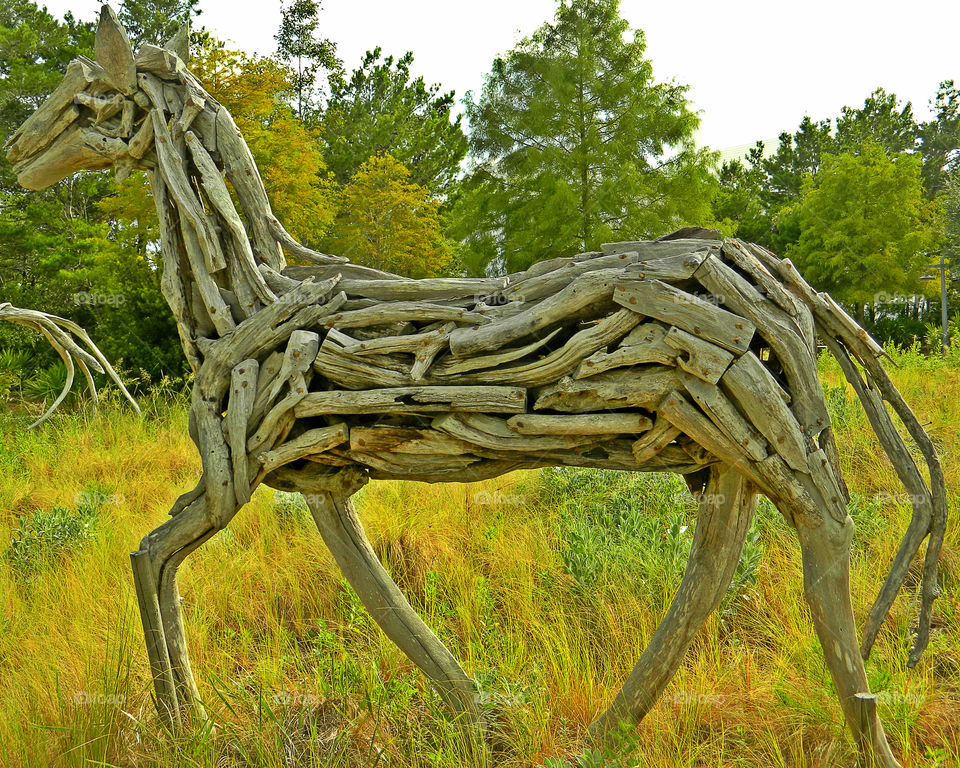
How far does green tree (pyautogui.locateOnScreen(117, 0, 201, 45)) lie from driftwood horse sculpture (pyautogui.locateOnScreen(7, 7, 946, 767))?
15.2 m

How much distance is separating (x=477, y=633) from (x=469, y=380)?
1.79 meters

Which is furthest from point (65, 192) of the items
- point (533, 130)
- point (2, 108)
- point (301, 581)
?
point (301, 581)

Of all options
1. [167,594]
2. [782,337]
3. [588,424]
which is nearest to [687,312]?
[782,337]

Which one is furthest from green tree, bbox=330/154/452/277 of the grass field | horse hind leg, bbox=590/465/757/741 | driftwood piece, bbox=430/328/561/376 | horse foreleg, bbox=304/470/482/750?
horse hind leg, bbox=590/465/757/741

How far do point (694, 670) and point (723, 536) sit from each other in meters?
1.00

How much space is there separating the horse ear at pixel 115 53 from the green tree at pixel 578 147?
41.9 ft

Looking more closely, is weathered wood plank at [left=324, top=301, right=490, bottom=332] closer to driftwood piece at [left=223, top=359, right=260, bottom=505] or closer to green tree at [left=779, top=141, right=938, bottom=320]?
driftwood piece at [left=223, top=359, right=260, bottom=505]

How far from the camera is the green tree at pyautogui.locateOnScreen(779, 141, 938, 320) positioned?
18953 millimetres

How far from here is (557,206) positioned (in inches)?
579

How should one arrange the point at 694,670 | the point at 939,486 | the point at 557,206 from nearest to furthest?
the point at 939,486, the point at 694,670, the point at 557,206

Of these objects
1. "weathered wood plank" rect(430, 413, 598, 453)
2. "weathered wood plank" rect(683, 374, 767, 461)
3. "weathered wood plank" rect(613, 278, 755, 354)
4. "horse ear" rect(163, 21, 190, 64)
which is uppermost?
"horse ear" rect(163, 21, 190, 64)

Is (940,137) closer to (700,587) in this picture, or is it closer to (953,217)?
(953,217)

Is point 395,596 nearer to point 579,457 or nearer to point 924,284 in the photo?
point 579,457

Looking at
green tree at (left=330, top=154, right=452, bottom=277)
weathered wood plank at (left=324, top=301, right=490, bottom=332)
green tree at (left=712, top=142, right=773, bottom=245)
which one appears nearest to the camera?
weathered wood plank at (left=324, top=301, right=490, bottom=332)
